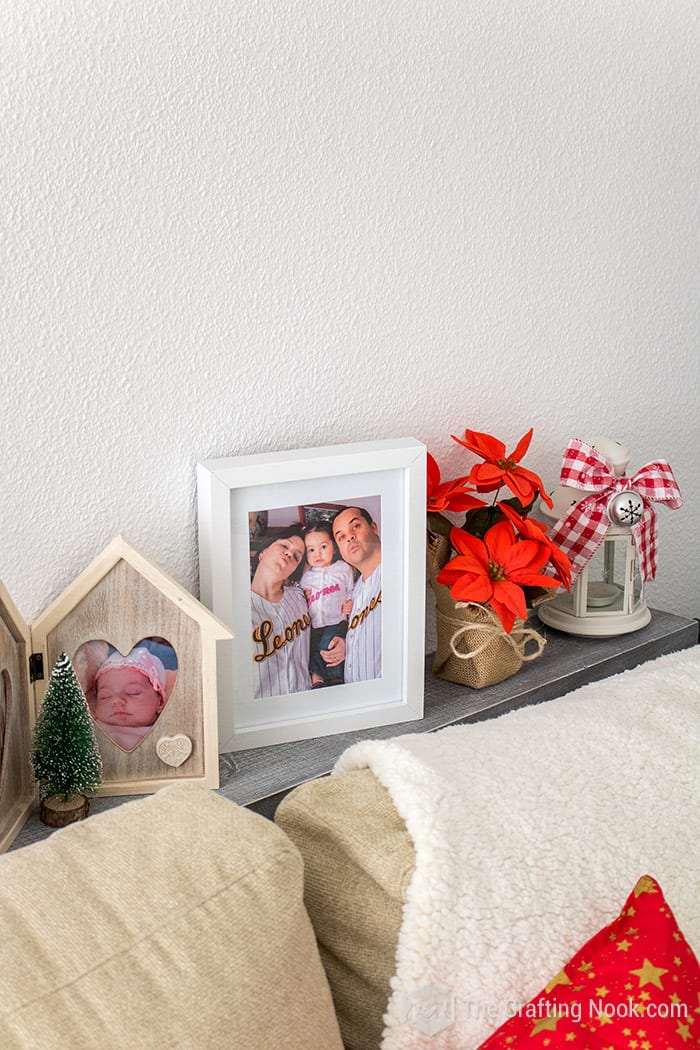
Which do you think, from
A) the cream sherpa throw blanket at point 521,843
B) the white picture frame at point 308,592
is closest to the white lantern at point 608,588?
the white picture frame at point 308,592

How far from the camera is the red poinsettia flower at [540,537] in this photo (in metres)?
1.33

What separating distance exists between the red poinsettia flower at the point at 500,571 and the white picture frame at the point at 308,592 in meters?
0.06

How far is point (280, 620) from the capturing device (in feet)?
4.06

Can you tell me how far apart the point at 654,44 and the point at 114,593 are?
1144mm

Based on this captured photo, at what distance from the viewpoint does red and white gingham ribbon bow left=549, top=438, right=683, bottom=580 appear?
1.47m

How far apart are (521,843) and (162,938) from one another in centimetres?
32

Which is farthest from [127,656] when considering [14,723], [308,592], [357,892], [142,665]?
[357,892]

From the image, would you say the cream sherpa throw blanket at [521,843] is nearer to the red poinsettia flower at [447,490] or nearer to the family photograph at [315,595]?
the family photograph at [315,595]

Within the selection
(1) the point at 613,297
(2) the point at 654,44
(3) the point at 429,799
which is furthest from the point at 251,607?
(2) the point at 654,44

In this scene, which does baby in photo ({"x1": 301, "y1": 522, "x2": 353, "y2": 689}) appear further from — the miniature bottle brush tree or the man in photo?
the miniature bottle brush tree

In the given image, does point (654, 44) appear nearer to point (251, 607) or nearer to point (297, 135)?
point (297, 135)

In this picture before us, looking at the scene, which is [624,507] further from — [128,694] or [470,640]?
[128,694]

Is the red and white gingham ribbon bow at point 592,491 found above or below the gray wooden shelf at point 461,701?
above

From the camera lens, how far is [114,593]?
1.09m
